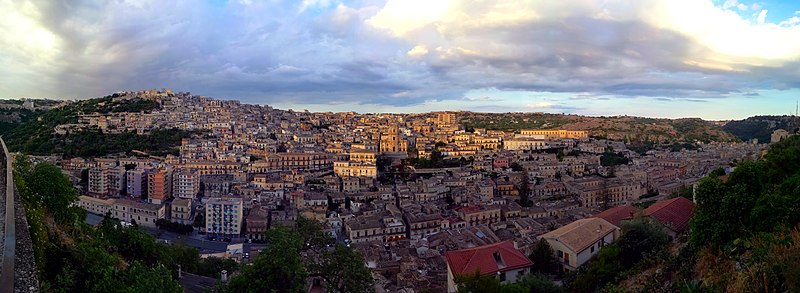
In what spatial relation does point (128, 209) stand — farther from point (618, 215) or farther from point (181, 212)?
point (618, 215)

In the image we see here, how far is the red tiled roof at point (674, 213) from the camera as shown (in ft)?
37.6

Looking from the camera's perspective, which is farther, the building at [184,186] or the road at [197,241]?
the building at [184,186]

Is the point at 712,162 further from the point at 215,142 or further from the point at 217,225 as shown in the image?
the point at 215,142

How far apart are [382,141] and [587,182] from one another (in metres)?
17.0

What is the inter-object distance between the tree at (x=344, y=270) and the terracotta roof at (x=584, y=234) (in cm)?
568

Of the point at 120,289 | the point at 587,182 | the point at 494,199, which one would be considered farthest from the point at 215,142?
the point at 120,289

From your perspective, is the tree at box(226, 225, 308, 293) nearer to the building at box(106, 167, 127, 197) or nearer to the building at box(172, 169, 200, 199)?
the building at box(172, 169, 200, 199)

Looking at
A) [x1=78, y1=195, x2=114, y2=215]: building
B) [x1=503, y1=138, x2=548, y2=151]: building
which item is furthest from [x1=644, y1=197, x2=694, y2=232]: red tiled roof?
[x1=503, y1=138, x2=548, y2=151]: building

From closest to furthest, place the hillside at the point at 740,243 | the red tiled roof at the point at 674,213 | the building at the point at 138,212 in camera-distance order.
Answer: the hillside at the point at 740,243, the red tiled roof at the point at 674,213, the building at the point at 138,212

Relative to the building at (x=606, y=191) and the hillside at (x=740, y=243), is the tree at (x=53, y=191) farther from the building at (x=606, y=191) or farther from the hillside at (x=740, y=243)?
the building at (x=606, y=191)

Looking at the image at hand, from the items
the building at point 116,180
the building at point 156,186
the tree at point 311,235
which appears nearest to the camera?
the tree at point 311,235

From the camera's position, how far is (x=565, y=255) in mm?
11789

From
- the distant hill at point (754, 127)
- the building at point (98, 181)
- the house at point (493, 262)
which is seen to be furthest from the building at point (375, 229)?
the distant hill at point (754, 127)

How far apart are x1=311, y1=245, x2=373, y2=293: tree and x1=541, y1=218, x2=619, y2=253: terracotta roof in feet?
18.6
